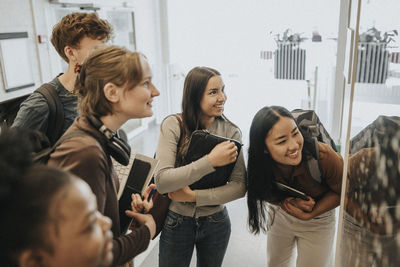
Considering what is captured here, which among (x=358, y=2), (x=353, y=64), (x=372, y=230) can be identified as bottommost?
(x=372, y=230)

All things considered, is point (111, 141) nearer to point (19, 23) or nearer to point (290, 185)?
point (290, 185)

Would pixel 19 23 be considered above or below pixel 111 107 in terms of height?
above

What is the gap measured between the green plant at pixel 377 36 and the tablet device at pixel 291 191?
2.87 ft

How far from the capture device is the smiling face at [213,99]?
5.30 ft

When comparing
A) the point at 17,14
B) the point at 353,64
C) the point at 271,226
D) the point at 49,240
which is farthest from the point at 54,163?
the point at 17,14

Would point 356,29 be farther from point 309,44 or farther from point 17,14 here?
point 309,44

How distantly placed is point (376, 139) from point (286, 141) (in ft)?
2.36

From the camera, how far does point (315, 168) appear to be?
4.95ft

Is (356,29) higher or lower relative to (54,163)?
higher

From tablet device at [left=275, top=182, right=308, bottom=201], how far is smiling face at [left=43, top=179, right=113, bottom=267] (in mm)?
1058

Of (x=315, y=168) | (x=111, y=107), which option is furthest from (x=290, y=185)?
(x=111, y=107)

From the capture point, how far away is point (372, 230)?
33.5 inches

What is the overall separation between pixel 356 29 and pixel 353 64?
0.27 ft

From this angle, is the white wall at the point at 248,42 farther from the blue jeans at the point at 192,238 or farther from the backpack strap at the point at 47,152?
the backpack strap at the point at 47,152
